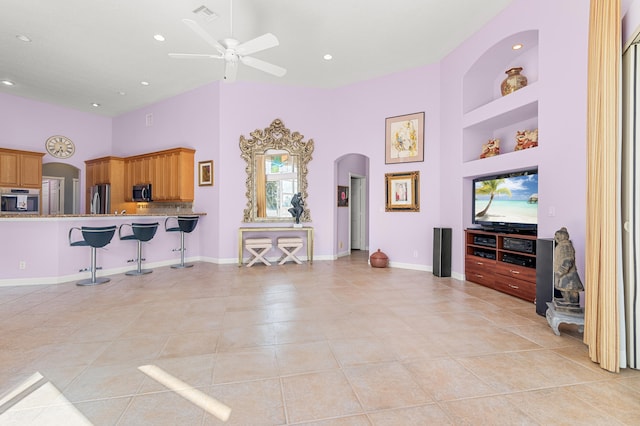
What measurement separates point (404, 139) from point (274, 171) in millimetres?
2790

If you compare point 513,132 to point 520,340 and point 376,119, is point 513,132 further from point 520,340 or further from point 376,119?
point 520,340

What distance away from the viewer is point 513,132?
470 cm

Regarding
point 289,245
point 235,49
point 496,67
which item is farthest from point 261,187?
point 496,67

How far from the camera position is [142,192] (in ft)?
24.6

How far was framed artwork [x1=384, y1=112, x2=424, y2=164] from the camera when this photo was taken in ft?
19.3

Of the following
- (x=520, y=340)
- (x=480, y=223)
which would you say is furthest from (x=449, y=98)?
(x=520, y=340)

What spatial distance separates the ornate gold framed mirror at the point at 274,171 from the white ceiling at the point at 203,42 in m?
1.20

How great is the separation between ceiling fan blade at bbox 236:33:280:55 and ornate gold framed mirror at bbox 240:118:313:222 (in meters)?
2.83

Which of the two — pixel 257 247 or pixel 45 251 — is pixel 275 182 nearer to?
pixel 257 247

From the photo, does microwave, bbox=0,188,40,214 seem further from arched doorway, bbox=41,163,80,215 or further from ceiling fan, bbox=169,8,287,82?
ceiling fan, bbox=169,8,287,82

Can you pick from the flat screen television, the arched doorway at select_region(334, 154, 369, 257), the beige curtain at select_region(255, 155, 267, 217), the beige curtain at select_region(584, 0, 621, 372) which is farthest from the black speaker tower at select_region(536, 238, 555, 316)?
the beige curtain at select_region(255, 155, 267, 217)

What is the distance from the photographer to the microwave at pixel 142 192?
740 cm

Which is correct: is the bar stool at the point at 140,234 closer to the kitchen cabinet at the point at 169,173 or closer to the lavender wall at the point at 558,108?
the kitchen cabinet at the point at 169,173

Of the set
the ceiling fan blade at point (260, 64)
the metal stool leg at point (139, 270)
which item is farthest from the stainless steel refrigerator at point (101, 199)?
the ceiling fan blade at point (260, 64)
